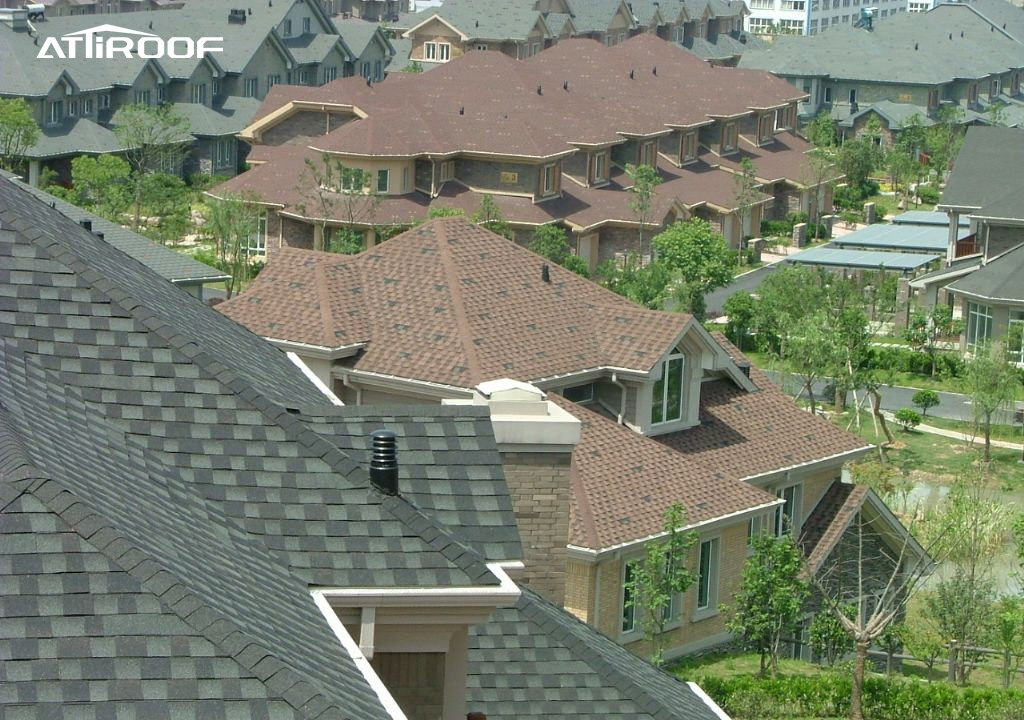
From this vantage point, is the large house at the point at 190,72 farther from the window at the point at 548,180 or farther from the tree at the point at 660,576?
the tree at the point at 660,576

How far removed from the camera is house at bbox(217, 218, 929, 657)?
3222cm

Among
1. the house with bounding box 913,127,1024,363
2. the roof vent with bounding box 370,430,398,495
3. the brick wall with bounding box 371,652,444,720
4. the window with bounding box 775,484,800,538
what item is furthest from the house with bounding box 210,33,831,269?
the roof vent with bounding box 370,430,398,495

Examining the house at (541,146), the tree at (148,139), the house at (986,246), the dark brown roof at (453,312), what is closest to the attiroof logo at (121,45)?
the tree at (148,139)

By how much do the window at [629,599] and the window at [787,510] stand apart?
432 centimetres

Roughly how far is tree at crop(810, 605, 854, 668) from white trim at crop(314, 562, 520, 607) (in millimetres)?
21240

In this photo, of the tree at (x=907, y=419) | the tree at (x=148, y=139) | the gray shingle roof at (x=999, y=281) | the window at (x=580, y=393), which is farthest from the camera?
the tree at (x=148, y=139)

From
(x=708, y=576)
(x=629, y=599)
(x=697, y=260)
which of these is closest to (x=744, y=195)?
(x=697, y=260)

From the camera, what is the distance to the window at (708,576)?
33.4 m

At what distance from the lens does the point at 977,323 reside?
6544 centimetres

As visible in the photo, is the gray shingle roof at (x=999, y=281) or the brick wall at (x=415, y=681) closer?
the brick wall at (x=415, y=681)

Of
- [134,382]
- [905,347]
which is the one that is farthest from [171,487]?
[905,347]

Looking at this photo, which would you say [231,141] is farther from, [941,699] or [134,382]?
[134,382]

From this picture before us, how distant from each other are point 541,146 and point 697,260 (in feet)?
41.0

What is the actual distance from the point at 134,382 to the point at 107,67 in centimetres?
8870
